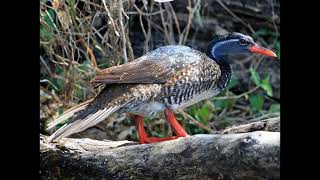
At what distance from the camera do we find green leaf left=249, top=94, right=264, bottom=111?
4094mm

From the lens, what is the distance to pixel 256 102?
13.5ft

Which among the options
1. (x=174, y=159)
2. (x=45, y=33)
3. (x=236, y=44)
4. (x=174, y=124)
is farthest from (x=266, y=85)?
(x=174, y=159)

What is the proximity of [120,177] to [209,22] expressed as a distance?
6.40 ft

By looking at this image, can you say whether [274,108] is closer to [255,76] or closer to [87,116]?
[255,76]

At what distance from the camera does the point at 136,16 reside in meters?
3.89

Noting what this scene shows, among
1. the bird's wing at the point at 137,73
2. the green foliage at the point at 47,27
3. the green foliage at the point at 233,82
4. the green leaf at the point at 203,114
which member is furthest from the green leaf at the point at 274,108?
the bird's wing at the point at 137,73

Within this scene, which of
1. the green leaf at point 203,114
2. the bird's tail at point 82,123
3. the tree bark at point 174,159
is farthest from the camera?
the green leaf at point 203,114

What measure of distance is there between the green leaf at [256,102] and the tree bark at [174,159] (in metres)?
1.46

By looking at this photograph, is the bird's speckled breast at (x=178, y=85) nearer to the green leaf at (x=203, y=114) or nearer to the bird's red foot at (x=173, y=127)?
the bird's red foot at (x=173, y=127)

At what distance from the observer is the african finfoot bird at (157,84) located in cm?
255

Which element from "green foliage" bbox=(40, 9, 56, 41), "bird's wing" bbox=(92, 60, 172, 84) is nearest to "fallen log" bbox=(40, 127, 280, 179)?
"bird's wing" bbox=(92, 60, 172, 84)
